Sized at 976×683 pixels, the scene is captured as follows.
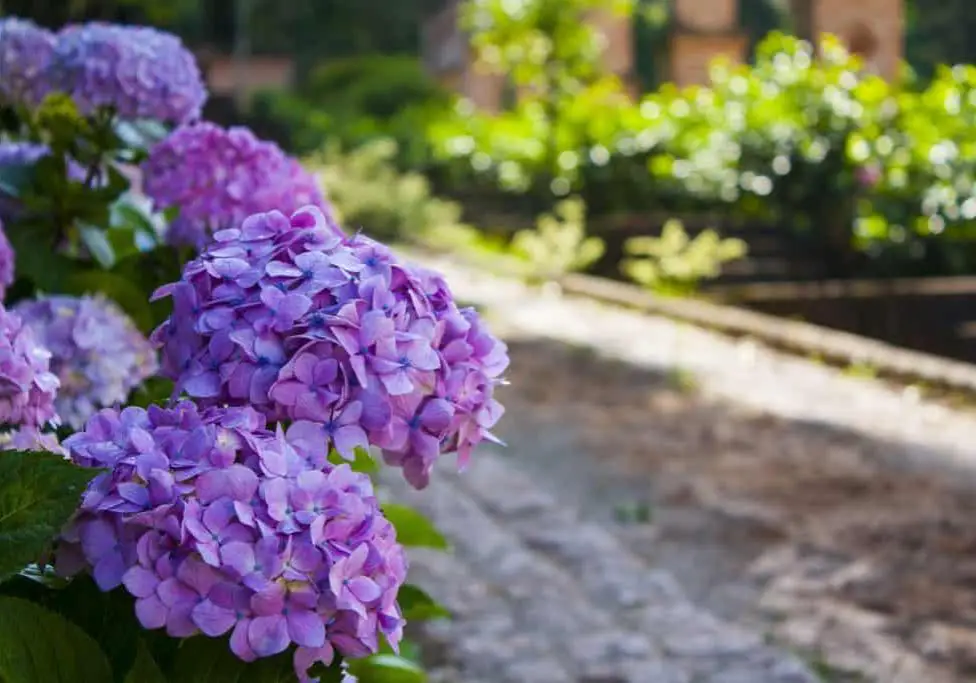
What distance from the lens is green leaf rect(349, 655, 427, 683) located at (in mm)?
1938

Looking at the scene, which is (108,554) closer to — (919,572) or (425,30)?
(919,572)

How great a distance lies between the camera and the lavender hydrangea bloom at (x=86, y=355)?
170 centimetres

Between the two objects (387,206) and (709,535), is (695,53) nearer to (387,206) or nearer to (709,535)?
(387,206)

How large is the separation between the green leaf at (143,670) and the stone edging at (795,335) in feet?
17.5

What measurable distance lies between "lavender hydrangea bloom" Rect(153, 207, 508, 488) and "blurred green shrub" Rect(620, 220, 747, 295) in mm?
7716

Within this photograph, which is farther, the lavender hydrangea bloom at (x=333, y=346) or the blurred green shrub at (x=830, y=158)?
the blurred green shrub at (x=830, y=158)

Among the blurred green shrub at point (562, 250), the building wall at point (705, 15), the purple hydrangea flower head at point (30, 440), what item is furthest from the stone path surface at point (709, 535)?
the building wall at point (705, 15)

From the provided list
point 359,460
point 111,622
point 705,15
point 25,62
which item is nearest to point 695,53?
point 705,15

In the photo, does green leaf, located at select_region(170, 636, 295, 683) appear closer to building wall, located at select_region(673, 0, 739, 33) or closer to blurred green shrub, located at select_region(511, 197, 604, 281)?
blurred green shrub, located at select_region(511, 197, 604, 281)

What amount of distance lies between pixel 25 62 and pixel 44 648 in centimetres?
146

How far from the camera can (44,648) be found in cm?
95

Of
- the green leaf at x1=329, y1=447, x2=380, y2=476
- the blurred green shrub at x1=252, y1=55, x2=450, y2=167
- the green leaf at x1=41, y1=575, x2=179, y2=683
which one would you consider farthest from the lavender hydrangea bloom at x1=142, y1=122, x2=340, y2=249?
the blurred green shrub at x1=252, y1=55, x2=450, y2=167

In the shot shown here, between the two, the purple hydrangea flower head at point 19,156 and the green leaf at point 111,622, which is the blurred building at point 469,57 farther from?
the green leaf at point 111,622

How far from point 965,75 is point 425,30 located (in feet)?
91.8
